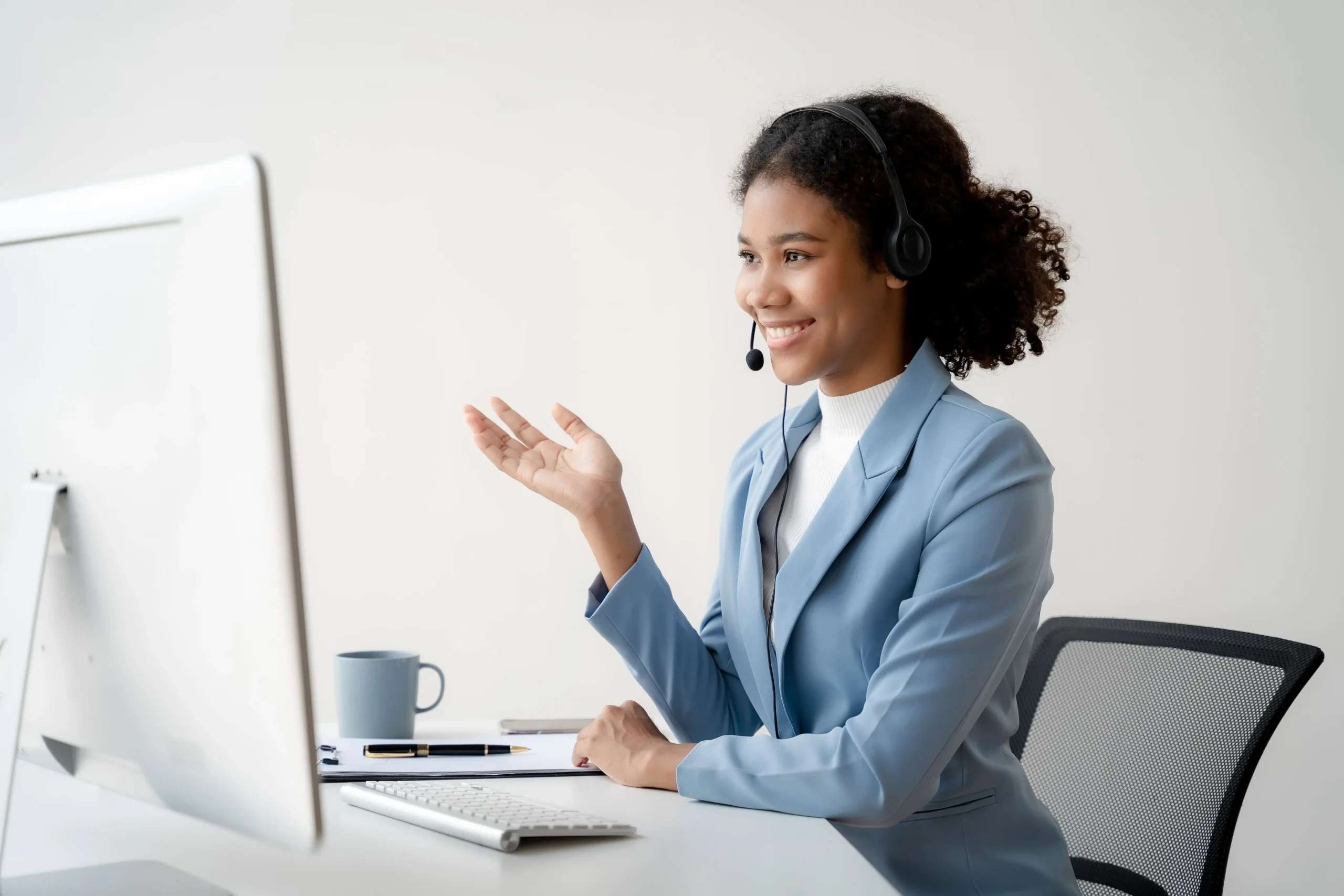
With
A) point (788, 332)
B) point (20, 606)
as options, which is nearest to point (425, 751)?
point (20, 606)

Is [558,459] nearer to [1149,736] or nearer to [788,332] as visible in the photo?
[788,332]

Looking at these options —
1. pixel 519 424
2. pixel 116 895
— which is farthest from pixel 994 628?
pixel 116 895

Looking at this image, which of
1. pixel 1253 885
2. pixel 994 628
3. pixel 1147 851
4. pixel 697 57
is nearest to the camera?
pixel 994 628

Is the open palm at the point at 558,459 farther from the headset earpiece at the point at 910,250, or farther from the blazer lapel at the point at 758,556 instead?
the headset earpiece at the point at 910,250

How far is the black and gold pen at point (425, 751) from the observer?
45.5 inches

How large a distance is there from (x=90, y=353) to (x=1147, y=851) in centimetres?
124

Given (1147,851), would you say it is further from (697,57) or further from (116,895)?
(697,57)

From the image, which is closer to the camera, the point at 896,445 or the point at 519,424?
the point at 896,445

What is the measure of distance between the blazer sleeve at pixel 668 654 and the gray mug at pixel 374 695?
0.21 m

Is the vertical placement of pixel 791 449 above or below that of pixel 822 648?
above

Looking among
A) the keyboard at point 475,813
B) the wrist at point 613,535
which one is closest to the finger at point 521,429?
the wrist at point 613,535

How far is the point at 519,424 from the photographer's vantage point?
A: 4.50ft

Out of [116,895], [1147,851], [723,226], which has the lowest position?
[1147,851]

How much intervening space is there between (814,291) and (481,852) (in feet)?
2.33
